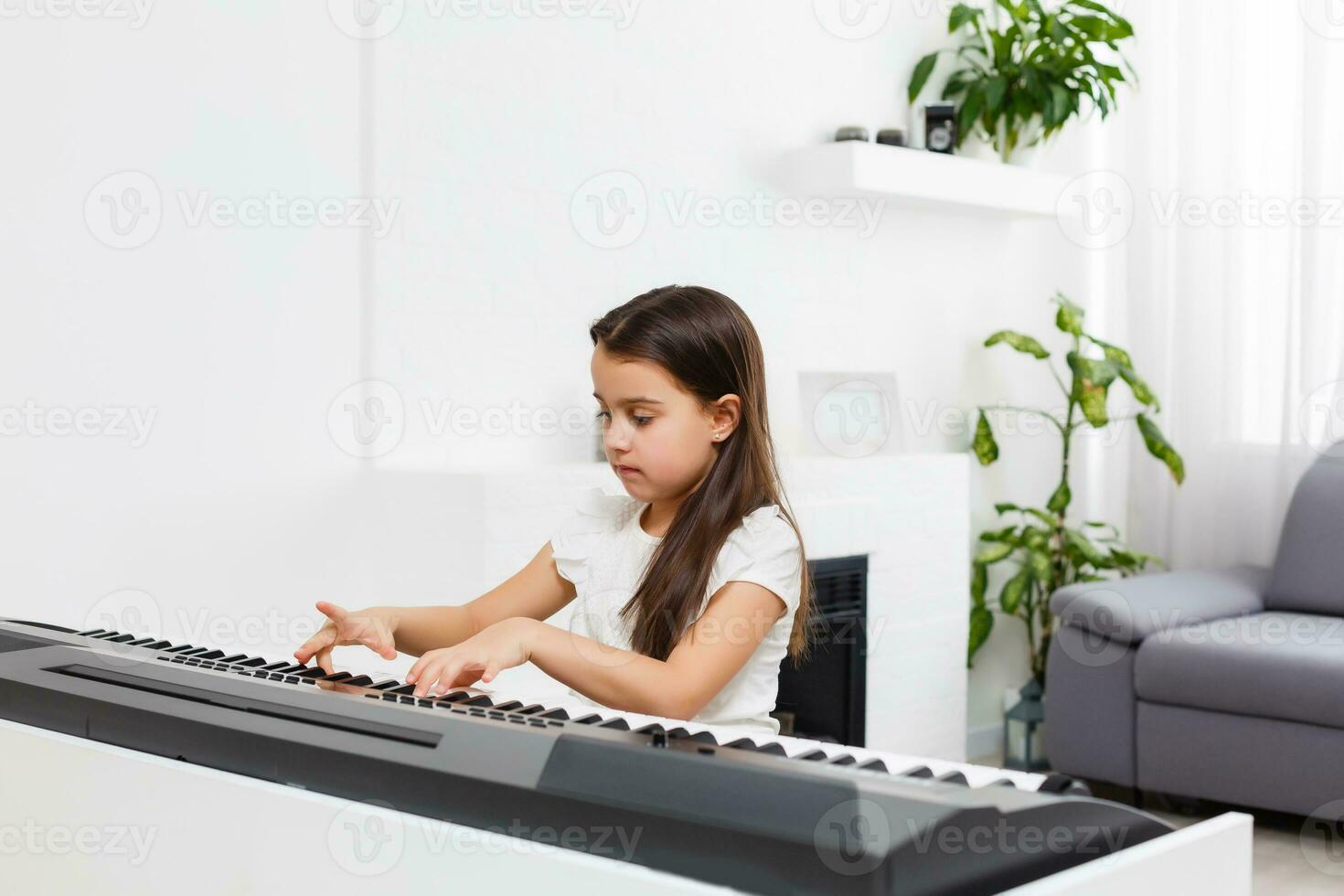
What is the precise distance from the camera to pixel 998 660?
4.30 meters

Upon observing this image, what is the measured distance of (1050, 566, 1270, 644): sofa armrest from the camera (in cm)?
342

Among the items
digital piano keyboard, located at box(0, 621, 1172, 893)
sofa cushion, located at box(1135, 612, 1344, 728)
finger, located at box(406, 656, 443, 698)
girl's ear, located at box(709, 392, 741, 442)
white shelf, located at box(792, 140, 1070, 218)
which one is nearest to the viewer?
digital piano keyboard, located at box(0, 621, 1172, 893)

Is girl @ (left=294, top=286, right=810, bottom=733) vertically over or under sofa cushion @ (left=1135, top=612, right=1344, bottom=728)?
over

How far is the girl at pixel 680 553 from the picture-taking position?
54.6 inches

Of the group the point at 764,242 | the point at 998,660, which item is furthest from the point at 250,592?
the point at 998,660

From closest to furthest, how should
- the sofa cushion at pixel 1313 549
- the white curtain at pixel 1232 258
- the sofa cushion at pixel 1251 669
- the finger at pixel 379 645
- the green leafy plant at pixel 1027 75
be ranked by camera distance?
1. the finger at pixel 379 645
2. the sofa cushion at pixel 1251 669
3. the sofa cushion at pixel 1313 549
4. the green leafy plant at pixel 1027 75
5. the white curtain at pixel 1232 258

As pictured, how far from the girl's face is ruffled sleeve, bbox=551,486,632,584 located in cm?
16

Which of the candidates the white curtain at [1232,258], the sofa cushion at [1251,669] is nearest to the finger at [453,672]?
the sofa cushion at [1251,669]

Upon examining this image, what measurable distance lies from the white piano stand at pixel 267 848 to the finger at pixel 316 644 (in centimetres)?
27

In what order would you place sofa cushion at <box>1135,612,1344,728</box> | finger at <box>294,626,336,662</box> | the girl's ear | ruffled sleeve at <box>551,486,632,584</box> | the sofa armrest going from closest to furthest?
finger at <box>294,626,336,662</box> → the girl's ear → ruffled sleeve at <box>551,486,632,584</box> → sofa cushion at <box>1135,612,1344,728</box> → the sofa armrest

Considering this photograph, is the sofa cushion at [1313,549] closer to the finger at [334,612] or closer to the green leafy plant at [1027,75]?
the green leafy plant at [1027,75]

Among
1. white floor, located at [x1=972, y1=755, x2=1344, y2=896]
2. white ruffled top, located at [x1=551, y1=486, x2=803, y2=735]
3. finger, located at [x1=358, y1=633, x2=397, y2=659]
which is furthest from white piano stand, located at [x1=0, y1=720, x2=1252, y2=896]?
white floor, located at [x1=972, y1=755, x2=1344, y2=896]

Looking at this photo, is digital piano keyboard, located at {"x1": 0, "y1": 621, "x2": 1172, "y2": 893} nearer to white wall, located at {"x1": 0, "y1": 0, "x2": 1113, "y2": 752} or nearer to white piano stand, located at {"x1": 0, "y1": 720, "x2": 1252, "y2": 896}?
white piano stand, located at {"x1": 0, "y1": 720, "x2": 1252, "y2": 896}

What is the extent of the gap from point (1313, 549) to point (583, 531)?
2.70 metres
